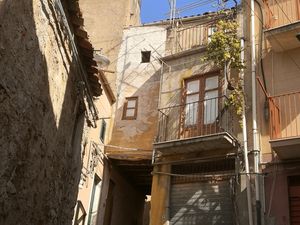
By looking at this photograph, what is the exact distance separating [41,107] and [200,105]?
7.67 m

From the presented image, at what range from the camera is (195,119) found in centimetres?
1296

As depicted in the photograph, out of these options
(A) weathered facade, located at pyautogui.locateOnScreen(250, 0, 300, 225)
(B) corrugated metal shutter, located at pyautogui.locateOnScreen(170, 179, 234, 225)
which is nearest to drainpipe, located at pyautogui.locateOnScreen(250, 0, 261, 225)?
(A) weathered facade, located at pyautogui.locateOnScreen(250, 0, 300, 225)

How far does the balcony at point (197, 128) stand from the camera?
11.7 m

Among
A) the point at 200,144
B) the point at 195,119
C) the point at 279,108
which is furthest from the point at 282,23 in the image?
the point at 200,144

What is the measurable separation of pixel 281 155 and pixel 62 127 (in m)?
5.79

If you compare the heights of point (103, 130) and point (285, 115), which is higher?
point (103, 130)

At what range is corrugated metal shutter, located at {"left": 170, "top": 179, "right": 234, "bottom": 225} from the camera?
450 inches

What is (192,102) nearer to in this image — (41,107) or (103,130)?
(103,130)

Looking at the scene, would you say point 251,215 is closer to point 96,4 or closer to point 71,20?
point 71,20

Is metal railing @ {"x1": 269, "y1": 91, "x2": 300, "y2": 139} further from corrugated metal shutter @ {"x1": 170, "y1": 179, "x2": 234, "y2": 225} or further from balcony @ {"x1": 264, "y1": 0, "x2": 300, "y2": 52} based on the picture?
corrugated metal shutter @ {"x1": 170, "y1": 179, "x2": 234, "y2": 225}

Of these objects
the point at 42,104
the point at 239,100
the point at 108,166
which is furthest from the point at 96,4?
the point at 42,104

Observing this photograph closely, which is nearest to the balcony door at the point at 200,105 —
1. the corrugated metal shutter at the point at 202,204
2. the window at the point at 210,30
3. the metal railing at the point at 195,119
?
the metal railing at the point at 195,119

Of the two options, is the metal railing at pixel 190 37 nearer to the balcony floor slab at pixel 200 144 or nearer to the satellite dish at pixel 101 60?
the satellite dish at pixel 101 60

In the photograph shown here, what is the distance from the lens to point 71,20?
712cm
